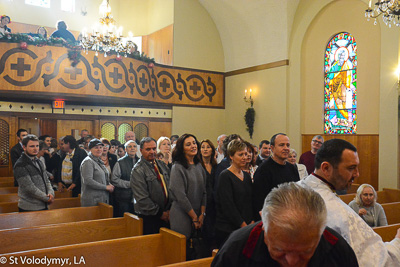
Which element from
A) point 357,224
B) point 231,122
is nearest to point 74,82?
point 231,122

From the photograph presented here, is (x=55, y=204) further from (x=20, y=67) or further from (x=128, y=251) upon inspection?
(x=20, y=67)

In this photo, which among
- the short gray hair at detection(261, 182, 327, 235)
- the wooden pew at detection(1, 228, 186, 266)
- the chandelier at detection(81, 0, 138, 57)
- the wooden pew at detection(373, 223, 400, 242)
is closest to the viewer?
the short gray hair at detection(261, 182, 327, 235)

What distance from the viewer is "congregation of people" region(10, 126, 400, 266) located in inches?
46.9

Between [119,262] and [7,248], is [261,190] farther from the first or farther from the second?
[7,248]

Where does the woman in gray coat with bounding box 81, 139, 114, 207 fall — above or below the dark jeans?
above

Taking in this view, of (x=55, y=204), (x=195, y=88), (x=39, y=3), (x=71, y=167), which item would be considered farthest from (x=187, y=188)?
(x=39, y=3)

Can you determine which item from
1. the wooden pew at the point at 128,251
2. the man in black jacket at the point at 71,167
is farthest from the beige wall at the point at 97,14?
the wooden pew at the point at 128,251

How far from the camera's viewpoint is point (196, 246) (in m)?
3.46

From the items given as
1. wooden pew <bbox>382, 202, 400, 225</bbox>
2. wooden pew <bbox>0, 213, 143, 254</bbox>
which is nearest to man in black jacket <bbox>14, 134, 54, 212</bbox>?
wooden pew <bbox>0, 213, 143, 254</bbox>

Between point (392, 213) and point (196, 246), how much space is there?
129 inches

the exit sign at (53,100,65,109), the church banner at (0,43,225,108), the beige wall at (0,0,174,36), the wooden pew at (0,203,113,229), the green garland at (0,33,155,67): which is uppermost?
the beige wall at (0,0,174,36)

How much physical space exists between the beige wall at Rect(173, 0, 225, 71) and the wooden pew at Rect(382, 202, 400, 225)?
308 inches

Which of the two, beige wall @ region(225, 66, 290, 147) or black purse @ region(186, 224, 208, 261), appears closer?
→ black purse @ region(186, 224, 208, 261)

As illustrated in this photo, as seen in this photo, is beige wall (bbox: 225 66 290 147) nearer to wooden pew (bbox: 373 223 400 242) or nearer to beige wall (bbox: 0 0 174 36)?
beige wall (bbox: 0 0 174 36)
